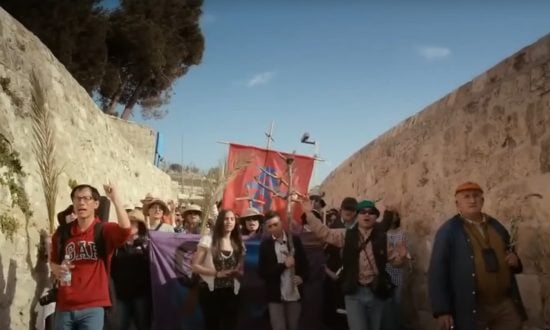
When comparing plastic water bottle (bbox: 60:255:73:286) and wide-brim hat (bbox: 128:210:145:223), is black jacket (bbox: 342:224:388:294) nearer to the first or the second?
plastic water bottle (bbox: 60:255:73:286)

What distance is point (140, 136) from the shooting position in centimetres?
1781

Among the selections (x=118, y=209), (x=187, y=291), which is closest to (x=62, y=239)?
(x=118, y=209)

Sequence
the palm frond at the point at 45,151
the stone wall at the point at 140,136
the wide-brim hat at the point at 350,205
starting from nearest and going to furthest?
the palm frond at the point at 45,151 → the wide-brim hat at the point at 350,205 → the stone wall at the point at 140,136

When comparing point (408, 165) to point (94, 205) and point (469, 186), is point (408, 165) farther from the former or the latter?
point (94, 205)

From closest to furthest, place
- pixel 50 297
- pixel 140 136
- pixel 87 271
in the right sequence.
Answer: pixel 87 271, pixel 50 297, pixel 140 136

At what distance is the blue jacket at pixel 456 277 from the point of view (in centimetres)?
299

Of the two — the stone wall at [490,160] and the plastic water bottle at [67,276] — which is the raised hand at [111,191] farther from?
the stone wall at [490,160]

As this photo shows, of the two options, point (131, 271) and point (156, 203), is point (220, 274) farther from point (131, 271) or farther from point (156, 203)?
point (156, 203)

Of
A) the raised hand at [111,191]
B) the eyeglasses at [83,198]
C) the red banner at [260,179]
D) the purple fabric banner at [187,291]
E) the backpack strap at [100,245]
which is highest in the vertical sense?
the red banner at [260,179]

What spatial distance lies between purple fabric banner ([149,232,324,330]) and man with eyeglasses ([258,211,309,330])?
837mm

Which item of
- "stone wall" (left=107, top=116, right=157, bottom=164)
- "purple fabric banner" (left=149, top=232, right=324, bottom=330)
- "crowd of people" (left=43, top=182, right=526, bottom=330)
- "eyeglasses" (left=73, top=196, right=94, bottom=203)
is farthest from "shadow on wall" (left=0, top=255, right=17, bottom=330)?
"stone wall" (left=107, top=116, right=157, bottom=164)

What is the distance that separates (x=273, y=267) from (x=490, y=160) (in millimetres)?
2067

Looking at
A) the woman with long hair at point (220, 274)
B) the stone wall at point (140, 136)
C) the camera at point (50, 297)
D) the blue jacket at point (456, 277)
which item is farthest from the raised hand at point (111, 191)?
the stone wall at point (140, 136)

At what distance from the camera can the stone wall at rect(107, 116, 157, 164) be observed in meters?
17.1
